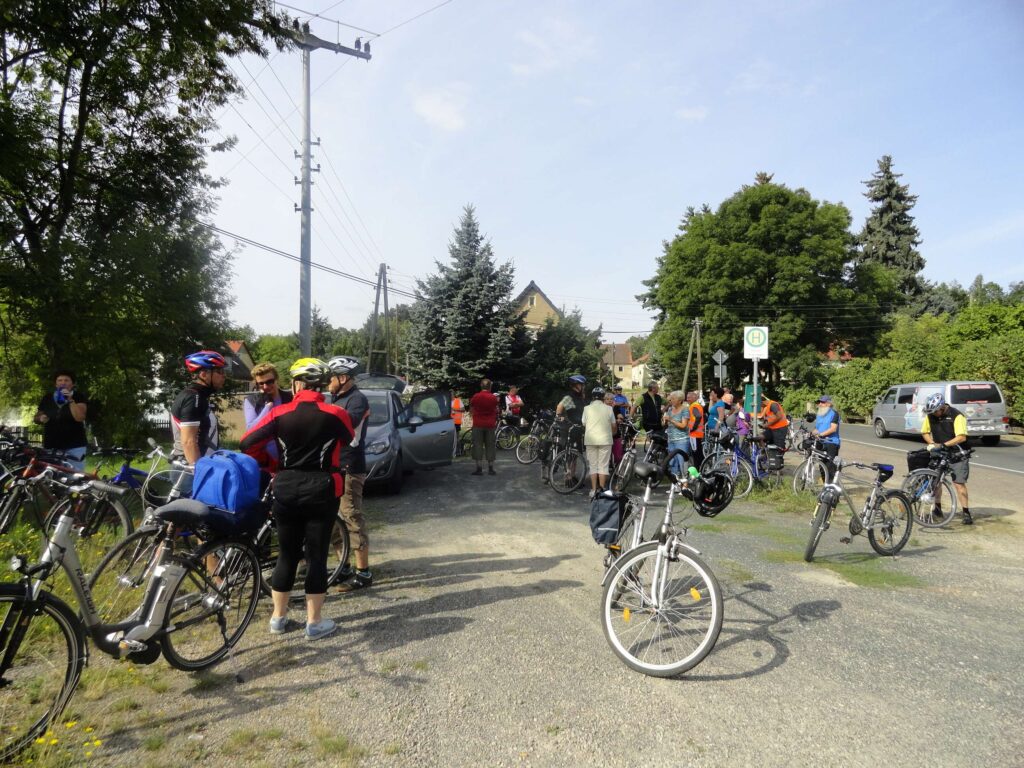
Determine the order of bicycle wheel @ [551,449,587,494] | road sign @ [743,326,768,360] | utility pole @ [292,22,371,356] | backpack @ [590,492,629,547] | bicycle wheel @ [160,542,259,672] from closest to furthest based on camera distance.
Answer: bicycle wheel @ [160,542,259,672]
backpack @ [590,492,629,547]
bicycle wheel @ [551,449,587,494]
road sign @ [743,326,768,360]
utility pole @ [292,22,371,356]

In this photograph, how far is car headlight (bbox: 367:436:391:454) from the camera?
895 cm

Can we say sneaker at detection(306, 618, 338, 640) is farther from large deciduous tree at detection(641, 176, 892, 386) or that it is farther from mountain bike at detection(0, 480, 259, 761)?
large deciduous tree at detection(641, 176, 892, 386)

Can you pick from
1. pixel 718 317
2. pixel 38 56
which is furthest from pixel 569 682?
pixel 718 317

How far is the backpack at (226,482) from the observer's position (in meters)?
3.62

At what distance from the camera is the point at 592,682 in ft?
11.4

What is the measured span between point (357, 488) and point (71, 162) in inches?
277

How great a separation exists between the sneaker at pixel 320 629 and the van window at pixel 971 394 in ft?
62.5

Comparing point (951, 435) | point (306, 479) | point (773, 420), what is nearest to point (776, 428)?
point (773, 420)

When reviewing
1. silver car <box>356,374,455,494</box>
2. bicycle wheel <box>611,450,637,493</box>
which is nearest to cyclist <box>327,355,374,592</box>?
silver car <box>356,374,455,494</box>

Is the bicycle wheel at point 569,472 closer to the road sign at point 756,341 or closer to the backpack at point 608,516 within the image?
the road sign at point 756,341

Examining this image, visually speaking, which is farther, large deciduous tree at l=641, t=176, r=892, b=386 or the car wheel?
large deciduous tree at l=641, t=176, r=892, b=386

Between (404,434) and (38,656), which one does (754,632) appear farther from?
(404,434)

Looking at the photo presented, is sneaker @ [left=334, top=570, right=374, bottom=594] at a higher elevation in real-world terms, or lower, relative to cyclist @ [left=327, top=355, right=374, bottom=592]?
lower

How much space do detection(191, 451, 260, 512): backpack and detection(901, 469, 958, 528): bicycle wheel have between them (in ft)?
26.3
